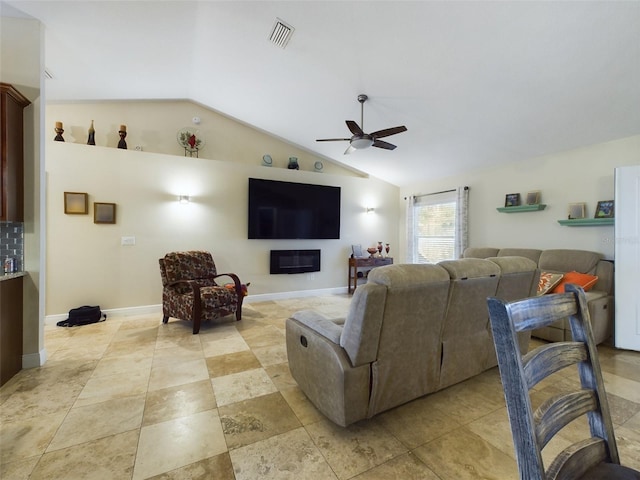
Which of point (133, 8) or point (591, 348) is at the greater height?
point (133, 8)

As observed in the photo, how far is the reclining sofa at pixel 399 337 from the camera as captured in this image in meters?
1.54

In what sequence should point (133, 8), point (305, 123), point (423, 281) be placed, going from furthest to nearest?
point (305, 123)
point (133, 8)
point (423, 281)

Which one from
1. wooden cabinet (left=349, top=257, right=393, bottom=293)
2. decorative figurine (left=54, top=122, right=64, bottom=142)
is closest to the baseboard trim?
wooden cabinet (left=349, top=257, right=393, bottom=293)


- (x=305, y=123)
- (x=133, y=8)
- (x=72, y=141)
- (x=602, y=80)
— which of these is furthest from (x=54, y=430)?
(x=602, y=80)

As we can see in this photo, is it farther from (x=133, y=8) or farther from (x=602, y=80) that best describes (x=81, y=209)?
(x=602, y=80)

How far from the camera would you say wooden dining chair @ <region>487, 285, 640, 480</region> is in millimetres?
642

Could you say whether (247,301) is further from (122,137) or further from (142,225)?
(122,137)

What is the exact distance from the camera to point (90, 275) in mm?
3953

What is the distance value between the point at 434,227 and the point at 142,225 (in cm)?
565

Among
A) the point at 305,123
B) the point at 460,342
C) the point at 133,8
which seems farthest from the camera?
the point at 305,123

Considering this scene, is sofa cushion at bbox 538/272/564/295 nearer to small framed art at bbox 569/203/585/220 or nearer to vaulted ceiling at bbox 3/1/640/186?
small framed art at bbox 569/203/585/220

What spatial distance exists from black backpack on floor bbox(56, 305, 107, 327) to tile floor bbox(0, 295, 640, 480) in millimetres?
996

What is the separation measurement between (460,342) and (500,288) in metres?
0.52

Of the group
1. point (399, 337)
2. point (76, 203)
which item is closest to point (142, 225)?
point (76, 203)
